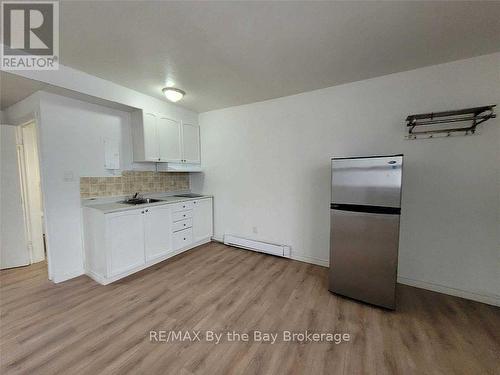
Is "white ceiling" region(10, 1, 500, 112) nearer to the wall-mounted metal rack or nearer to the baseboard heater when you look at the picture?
the wall-mounted metal rack

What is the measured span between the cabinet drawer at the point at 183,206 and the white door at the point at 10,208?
2112 millimetres

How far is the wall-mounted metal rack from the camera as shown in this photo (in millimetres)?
1939

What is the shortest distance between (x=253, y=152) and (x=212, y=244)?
6.02 feet

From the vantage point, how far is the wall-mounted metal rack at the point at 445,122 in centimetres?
194

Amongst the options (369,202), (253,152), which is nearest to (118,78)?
(253,152)

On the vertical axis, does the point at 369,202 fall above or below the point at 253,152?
below

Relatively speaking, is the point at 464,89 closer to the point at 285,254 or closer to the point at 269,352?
the point at 285,254

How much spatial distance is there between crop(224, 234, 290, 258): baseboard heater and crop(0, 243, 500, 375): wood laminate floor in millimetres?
484

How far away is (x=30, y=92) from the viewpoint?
93.4 inches

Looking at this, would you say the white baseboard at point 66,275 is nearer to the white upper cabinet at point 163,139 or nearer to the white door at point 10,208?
the white door at point 10,208

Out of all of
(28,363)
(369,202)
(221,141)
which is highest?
(221,141)

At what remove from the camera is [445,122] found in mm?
2100

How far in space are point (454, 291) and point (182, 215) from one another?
11.5 ft
